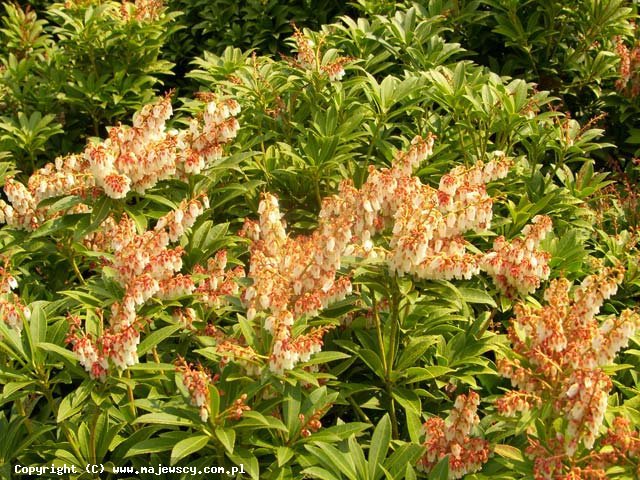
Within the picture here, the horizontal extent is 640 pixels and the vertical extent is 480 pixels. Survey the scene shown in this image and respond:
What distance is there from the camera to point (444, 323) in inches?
159

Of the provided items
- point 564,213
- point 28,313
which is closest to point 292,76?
point 564,213

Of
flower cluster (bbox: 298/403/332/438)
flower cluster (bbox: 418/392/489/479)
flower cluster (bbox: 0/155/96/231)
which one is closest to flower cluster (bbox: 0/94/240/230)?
flower cluster (bbox: 0/155/96/231)

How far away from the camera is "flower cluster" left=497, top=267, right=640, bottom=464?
9.11 ft

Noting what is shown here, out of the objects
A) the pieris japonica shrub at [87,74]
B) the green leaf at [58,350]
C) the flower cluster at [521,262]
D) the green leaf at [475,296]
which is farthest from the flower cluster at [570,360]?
the pieris japonica shrub at [87,74]

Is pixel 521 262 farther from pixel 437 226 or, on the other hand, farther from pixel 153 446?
pixel 153 446

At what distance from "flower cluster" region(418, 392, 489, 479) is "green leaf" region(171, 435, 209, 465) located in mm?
852

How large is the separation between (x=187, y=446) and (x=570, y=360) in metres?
1.42

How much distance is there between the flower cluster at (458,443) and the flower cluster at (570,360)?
0.51 ft

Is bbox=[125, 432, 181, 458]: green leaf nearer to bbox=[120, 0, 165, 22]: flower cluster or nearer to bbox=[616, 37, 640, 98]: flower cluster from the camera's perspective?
bbox=[120, 0, 165, 22]: flower cluster

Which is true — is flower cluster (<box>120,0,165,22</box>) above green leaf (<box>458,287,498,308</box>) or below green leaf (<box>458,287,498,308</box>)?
above

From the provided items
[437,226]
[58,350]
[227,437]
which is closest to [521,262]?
[437,226]

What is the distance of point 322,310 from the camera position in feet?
11.4

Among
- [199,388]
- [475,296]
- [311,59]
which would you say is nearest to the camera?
[199,388]

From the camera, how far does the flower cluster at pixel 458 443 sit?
3.08m
